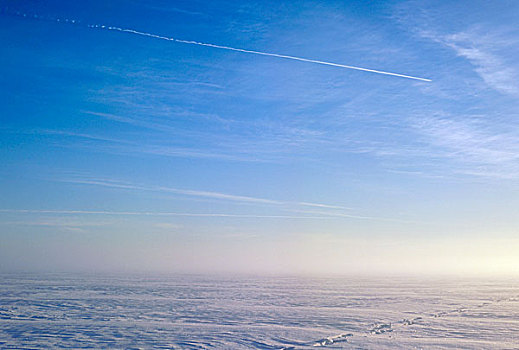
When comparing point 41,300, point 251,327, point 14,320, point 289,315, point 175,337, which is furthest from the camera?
point 41,300

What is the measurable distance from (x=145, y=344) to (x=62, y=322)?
4233 mm

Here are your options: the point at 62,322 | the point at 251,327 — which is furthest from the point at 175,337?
the point at 62,322

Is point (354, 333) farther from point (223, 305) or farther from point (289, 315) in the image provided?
point (223, 305)

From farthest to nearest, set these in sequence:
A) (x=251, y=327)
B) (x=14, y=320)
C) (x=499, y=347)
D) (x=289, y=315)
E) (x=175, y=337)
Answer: (x=289, y=315), (x=14, y=320), (x=251, y=327), (x=175, y=337), (x=499, y=347)

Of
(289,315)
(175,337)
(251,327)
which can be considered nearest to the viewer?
(175,337)

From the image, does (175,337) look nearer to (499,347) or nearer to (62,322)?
(62,322)

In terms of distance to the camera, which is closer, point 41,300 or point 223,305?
point 223,305

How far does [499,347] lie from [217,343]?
6034 mm

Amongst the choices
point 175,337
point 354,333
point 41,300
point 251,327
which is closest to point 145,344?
point 175,337

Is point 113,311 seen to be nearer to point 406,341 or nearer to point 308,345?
point 308,345

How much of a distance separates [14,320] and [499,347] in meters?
12.6

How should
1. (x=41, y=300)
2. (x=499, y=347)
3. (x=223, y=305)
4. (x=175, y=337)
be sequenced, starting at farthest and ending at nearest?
(x=41, y=300), (x=223, y=305), (x=175, y=337), (x=499, y=347)

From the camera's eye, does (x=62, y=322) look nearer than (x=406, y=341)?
No

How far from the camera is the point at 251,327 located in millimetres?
12031
